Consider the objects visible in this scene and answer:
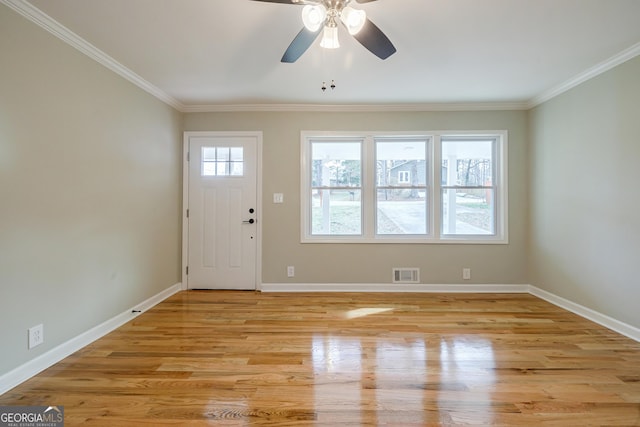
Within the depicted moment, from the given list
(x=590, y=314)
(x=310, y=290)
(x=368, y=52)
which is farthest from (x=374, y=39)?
(x=590, y=314)

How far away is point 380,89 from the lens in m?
3.32

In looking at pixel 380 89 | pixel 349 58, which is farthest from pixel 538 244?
pixel 349 58

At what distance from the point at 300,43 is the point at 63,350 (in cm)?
281

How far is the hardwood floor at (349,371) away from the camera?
5.33 ft

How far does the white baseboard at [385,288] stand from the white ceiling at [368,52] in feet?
7.83

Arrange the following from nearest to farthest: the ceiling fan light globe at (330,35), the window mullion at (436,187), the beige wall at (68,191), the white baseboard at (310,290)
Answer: the ceiling fan light globe at (330,35) < the beige wall at (68,191) < the white baseboard at (310,290) < the window mullion at (436,187)

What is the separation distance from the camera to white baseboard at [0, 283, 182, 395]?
6.00ft

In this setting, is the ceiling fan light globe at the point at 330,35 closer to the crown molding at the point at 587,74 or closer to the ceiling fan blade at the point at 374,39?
the ceiling fan blade at the point at 374,39

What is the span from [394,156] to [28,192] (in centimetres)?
364

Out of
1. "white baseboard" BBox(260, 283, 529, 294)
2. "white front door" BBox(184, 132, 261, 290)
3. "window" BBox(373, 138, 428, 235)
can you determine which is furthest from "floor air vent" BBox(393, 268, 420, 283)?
"white front door" BBox(184, 132, 261, 290)

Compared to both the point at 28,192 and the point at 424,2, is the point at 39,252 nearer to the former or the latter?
the point at 28,192

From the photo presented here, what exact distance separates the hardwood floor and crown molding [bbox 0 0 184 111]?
7.86ft

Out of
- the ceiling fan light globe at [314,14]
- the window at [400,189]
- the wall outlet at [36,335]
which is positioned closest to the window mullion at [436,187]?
the window at [400,189]

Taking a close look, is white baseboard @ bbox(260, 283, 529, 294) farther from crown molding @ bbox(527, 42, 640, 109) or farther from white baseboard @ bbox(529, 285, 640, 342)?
crown molding @ bbox(527, 42, 640, 109)
